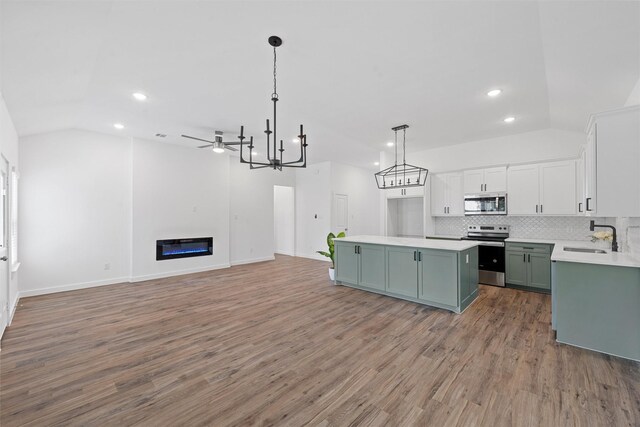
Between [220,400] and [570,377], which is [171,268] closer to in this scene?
[220,400]

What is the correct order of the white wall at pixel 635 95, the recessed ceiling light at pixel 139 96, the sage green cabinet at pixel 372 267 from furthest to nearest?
the sage green cabinet at pixel 372 267, the recessed ceiling light at pixel 139 96, the white wall at pixel 635 95

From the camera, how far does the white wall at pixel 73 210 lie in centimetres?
466

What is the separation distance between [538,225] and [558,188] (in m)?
0.80

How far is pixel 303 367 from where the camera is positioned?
2.49 meters

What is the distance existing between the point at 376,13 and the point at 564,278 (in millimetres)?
3206

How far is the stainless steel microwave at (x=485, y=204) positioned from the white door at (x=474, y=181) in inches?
4.2

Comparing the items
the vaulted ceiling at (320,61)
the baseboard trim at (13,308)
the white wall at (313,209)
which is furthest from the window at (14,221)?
the white wall at (313,209)

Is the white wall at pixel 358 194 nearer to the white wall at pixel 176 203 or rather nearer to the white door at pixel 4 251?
the white wall at pixel 176 203

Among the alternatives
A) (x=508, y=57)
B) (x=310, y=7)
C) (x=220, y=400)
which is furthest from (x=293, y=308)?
(x=508, y=57)

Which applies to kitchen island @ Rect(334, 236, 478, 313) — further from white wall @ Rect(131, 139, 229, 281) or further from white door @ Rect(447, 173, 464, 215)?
white wall @ Rect(131, 139, 229, 281)

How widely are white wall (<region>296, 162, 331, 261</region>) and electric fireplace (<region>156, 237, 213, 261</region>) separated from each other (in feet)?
9.70

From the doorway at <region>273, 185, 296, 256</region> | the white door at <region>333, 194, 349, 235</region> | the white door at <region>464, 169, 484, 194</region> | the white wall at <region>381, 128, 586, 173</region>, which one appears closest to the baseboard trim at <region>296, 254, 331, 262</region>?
the doorway at <region>273, 185, 296, 256</region>

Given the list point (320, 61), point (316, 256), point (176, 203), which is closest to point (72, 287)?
point (176, 203)

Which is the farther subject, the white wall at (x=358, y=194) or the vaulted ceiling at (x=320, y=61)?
the white wall at (x=358, y=194)
